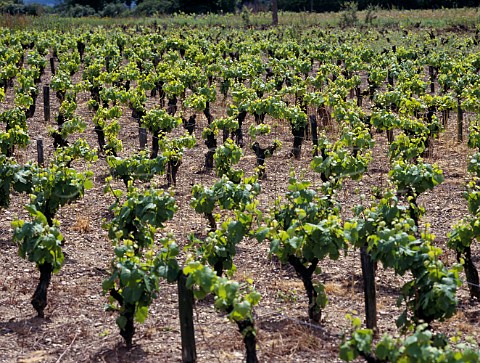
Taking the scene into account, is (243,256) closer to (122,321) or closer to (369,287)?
(369,287)

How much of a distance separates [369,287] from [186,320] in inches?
70.0

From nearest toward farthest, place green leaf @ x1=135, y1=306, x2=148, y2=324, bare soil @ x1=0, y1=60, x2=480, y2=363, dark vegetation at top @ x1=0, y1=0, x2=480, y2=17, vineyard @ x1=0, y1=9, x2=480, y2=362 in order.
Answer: vineyard @ x1=0, y1=9, x2=480, y2=362 → green leaf @ x1=135, y1=306, x2=148, y2=324 → bare soil @ x1=0, y1=60, x2=480, y2=363 → dark vegetation at top @ x1=0, y1=0, x2=480, y2=17

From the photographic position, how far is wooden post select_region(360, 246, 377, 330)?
7.34 metres

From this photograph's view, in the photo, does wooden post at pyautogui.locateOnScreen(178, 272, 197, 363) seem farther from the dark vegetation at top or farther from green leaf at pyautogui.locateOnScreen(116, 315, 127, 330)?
the dark vegetation at top

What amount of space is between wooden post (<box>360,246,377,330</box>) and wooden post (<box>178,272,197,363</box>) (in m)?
1.67

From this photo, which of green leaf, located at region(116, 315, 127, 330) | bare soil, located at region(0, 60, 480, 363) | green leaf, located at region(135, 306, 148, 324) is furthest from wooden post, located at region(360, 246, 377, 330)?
green leaf, located at region(116, 315, 127, 330)

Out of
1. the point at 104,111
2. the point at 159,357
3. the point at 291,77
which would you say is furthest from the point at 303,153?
the point at 159,357

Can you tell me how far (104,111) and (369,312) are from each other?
7988 mm

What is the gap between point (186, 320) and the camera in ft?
22.7

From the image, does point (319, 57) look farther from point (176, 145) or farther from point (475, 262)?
point (475, 262)

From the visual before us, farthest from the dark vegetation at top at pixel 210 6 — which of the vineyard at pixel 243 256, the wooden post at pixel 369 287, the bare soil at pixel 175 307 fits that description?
the wooden post at pixel 369 287

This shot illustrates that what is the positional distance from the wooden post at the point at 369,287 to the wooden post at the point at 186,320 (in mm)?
1674

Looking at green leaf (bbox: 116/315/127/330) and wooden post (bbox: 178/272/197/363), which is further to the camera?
green leaf (bbox: 116/315/127/330)

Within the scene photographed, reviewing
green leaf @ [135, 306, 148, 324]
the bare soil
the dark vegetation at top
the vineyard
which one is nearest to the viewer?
the vineyard
